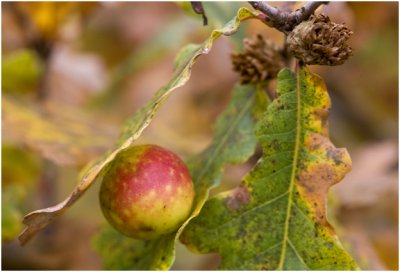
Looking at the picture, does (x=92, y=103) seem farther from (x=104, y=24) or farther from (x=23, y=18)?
(x=104, y=24)

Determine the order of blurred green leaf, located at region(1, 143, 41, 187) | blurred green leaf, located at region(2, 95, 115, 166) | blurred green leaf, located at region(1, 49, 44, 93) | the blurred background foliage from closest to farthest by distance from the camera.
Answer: blurred green leaf, located at region(2, 95, 115, 166) → the blurred background foliage → blurred green leaf, located at region(1, 49, 44, 93) → blurred green leaf, located at region(1, 143, 41, 187)

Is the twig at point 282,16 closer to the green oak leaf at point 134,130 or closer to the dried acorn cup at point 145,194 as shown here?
the green oak leaf at point 134,130

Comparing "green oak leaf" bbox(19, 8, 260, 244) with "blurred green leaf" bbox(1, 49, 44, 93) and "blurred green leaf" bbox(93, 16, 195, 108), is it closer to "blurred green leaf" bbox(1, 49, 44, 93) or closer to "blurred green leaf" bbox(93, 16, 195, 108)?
"blurred green leaf" bbox(1, 49, 44, 93)

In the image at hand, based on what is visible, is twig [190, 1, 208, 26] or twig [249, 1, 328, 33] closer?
twig [249, 1, 328, 33]

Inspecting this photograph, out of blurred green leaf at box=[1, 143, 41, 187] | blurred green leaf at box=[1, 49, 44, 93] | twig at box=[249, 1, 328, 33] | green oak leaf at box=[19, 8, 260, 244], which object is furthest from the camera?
blurred green leaf at box=[1, 143, 41, 187]

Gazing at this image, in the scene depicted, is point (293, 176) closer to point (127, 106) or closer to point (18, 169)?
point (18, 169)

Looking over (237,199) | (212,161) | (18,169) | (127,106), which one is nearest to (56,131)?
(18,169)

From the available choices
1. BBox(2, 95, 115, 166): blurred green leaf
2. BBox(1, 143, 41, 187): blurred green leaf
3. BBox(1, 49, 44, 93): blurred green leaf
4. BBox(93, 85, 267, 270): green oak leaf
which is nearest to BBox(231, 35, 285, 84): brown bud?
BBox(93, 85, 267, 270): green oak leaf

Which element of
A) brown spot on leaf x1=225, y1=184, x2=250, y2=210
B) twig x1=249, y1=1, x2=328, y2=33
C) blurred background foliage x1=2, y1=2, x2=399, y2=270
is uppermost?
twig x1=249, y1=1, x2=328, y2=33
